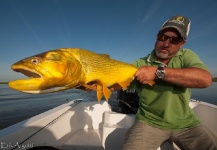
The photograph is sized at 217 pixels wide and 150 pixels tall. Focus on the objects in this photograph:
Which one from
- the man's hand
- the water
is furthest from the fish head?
the water

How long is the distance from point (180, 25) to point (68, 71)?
95.5 inches

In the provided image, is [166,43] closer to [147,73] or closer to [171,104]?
[147,73]

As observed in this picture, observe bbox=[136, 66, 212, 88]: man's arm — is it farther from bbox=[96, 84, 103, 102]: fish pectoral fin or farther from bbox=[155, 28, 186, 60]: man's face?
bbox=[155, 28, 186, 60]: man's face

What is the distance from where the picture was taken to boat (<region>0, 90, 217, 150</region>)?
3.42 meters

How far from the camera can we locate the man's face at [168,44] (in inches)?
130

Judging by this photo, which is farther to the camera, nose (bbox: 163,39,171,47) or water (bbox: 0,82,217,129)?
water (bbox: 0,82,217,129)

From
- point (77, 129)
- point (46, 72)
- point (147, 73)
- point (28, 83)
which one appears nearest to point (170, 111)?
point (147, 73)

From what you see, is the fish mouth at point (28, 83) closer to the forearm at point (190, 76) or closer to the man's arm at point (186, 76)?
the man's arm at point (186, 76)

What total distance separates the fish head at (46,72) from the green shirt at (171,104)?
194 centimetres

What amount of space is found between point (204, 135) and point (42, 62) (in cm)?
322

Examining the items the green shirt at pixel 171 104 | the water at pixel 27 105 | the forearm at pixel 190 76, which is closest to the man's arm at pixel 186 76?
the forearm at pixel 190 76

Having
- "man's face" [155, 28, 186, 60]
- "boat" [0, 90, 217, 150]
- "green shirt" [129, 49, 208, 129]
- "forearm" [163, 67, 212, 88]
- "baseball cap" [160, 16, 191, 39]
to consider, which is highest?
"baseball cap" [160, 16, 191, 39]

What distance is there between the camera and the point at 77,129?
18.5ft

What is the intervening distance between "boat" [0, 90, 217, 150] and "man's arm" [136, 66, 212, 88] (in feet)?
5.38
